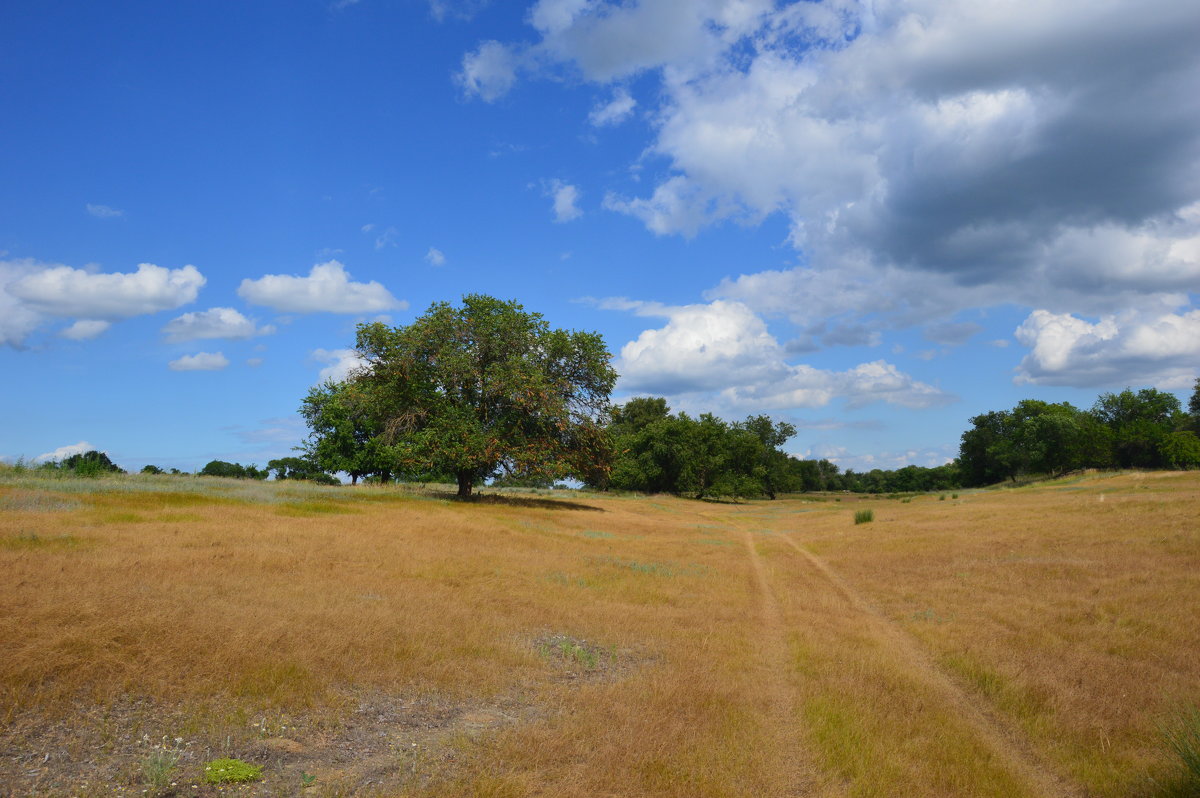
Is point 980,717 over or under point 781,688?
under

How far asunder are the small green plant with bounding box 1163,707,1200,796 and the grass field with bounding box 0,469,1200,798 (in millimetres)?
125

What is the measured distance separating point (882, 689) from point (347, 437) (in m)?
57.4

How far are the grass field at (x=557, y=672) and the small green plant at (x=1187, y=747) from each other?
0.41 feet

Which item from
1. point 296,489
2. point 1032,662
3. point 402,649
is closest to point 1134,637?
point 1032,662

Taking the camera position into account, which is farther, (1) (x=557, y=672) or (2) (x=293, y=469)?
(2) (x=293, y=469)

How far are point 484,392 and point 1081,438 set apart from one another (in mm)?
89578

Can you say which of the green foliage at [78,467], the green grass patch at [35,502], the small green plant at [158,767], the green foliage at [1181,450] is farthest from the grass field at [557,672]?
the green foliage at [1181,450]

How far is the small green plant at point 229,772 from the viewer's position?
5.57m

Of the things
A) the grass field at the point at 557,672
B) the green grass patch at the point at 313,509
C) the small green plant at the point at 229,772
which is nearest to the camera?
the small green plant at the point at 229,772

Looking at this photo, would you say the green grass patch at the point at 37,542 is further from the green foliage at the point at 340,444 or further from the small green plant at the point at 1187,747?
the green foliage at the point at 340,444

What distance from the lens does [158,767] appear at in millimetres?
5480

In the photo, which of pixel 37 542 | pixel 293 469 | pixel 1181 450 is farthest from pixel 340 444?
pixel 1181 450

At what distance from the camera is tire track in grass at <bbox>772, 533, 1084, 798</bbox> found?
7.09 m

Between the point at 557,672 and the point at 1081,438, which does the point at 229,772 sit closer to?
the point at 557,672
